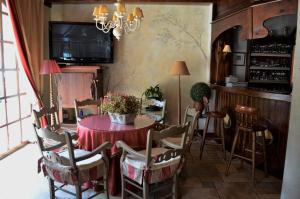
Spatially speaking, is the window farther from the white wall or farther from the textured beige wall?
the white wall

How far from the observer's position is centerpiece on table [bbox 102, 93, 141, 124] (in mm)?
2982

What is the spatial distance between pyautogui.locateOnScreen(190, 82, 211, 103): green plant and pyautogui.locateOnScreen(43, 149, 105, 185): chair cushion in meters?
2.75

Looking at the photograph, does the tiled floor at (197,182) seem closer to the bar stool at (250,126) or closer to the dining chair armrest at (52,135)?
the bar stool at (250,126)

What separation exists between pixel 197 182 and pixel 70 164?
1.73m

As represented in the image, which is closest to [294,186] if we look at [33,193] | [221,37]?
[33,193]

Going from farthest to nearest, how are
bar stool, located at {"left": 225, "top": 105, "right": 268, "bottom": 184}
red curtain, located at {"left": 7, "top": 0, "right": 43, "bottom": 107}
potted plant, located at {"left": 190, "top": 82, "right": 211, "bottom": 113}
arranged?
potted plant, located at {"left": 190, "top": 82, "right": 211, "bottom": 113} → red curtain, located at {"left": 7, "top": 0, "right": 43, "bottom": 107} → bar stool, located at {"left": 225, "top": 105, "right": 268, "bottom": 184}

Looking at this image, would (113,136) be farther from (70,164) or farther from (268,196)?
(268,196)

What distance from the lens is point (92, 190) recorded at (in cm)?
310

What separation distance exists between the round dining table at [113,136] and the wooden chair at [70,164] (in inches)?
8.3

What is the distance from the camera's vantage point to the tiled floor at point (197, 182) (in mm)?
3051

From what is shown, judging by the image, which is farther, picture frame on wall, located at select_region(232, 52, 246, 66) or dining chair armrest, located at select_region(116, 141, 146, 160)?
picture frame on wall, located at select_region(232, 52, 246, 66)

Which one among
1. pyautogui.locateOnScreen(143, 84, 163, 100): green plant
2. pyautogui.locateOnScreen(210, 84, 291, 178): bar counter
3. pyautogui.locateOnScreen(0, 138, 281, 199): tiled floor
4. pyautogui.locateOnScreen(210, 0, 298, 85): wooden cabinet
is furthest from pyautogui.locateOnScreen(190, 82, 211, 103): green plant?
pyautogui.locateOnScreen(0, 138, 281, 199): tiled floor

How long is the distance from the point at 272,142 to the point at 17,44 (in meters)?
3.99
